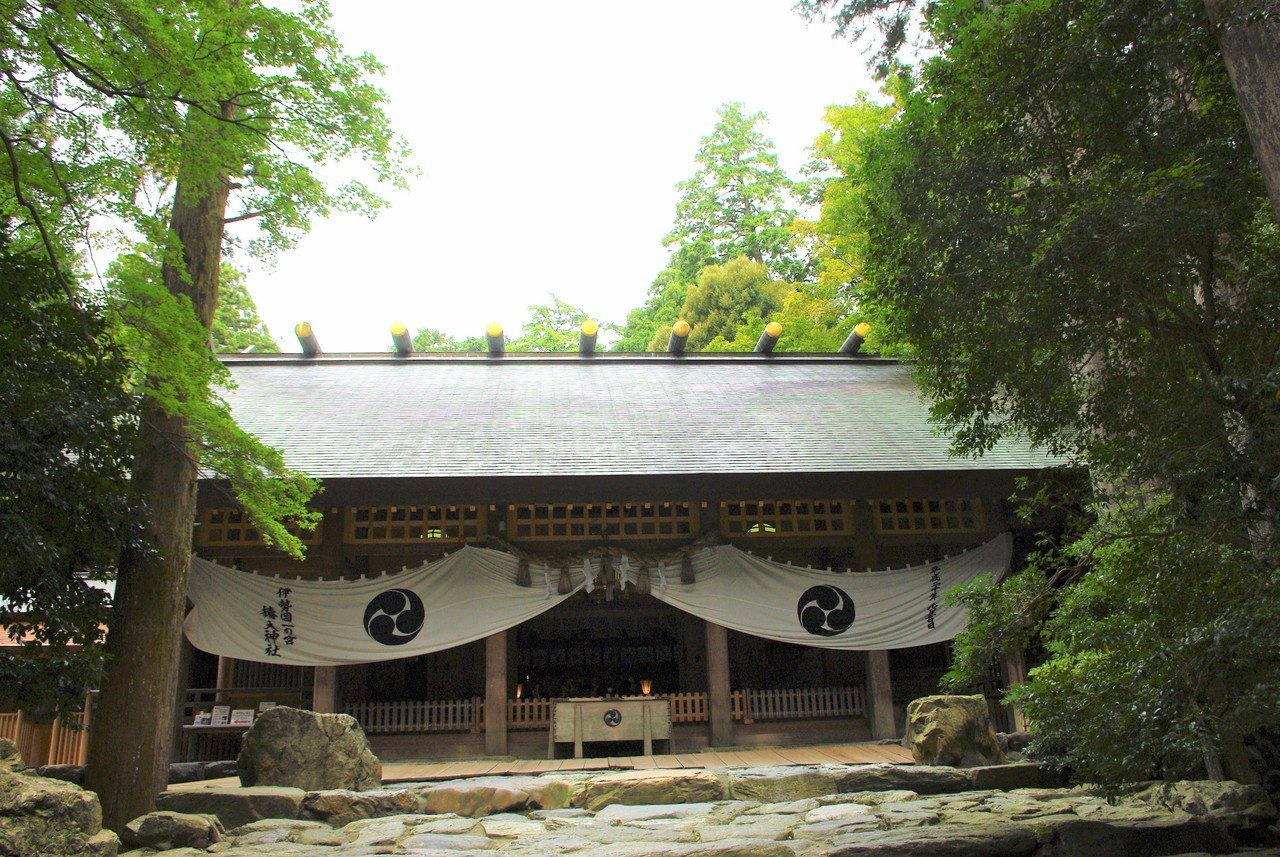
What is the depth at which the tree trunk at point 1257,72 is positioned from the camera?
395 centimetres

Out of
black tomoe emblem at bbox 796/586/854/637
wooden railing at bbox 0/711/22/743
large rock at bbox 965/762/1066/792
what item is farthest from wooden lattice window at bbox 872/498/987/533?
wooden railing at bbox 0/711/22/743

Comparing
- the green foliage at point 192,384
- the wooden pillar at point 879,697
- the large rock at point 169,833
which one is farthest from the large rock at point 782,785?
the green foliage at point 192,384

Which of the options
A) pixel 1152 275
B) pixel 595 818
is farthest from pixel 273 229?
pixel 1152 275

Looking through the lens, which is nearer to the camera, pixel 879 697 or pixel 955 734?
pixel 955 734

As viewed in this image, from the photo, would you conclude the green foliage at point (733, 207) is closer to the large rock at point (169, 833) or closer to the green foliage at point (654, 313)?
the green foliage at point (654, 313)

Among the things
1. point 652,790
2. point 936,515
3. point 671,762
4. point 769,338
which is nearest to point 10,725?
point 671,762

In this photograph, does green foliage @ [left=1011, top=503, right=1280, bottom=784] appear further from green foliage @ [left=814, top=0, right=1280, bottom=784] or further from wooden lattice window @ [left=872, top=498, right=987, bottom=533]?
wooden lattice window @ [left=872, top=498, right=987, bottom=533]

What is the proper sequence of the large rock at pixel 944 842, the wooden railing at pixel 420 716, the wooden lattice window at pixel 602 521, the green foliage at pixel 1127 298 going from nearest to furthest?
the green foliage at pixel 1127 298
the large rock at pixel 944 842
the wooden railing at pixel 420 716
the wooden lattice window at pixel 602 521

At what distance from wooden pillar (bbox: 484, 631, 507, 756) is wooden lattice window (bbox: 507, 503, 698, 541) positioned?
1.33m

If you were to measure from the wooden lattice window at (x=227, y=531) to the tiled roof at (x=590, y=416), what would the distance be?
107cm

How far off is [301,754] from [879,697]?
6.54m

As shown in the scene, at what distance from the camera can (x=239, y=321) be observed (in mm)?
28484

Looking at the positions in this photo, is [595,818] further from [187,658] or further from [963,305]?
[187,658]

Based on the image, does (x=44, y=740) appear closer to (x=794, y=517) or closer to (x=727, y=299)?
(x=794, y=517)
